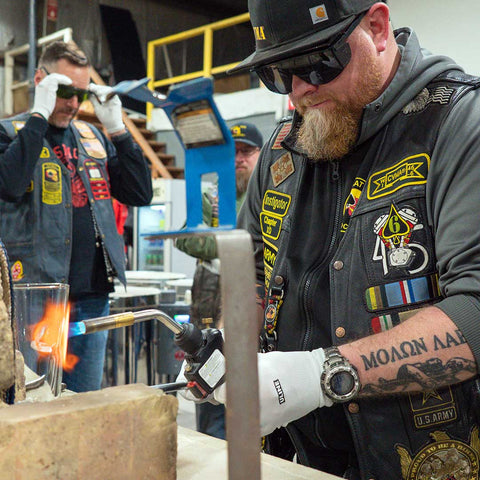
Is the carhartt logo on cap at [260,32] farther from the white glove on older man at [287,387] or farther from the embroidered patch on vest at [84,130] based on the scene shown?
the embroidered patch on vest at [84,130]

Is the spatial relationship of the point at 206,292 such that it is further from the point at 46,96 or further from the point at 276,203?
the point at 276,203

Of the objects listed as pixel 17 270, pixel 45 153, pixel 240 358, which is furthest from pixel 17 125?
pixel 240 358

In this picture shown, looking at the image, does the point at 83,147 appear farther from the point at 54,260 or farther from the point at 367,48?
the point at 367,48

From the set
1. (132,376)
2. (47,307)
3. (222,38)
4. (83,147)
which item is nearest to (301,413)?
(47,307)

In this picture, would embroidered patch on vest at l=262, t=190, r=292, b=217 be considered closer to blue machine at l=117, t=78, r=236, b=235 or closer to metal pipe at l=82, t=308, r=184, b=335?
metal pipe at l=82, t=308, r=184, b=335

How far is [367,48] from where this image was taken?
1281mm

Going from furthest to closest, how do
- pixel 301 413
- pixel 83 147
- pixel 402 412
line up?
pixel 83 147
pixel 402 412
pixel 301 413

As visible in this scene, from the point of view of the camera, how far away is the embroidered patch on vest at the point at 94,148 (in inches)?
111

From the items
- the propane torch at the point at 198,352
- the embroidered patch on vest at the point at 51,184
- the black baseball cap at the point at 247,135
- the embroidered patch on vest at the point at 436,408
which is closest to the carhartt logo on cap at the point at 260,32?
the propane torch at the point at 198,352

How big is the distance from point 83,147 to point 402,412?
2122 millimetres

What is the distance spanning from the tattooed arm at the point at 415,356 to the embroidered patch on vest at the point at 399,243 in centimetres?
11

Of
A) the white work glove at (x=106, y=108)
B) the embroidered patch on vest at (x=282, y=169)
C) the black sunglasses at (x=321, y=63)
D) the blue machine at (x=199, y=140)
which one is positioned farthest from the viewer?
the white work glove at (x=106, y=108)

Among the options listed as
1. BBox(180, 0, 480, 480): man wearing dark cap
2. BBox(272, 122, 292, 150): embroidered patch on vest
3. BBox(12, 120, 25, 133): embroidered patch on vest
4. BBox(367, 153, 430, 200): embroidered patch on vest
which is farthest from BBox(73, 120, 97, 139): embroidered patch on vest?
BBox(367, 153, 430, 200): embroidered patch on vest

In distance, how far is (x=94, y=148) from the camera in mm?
2859
